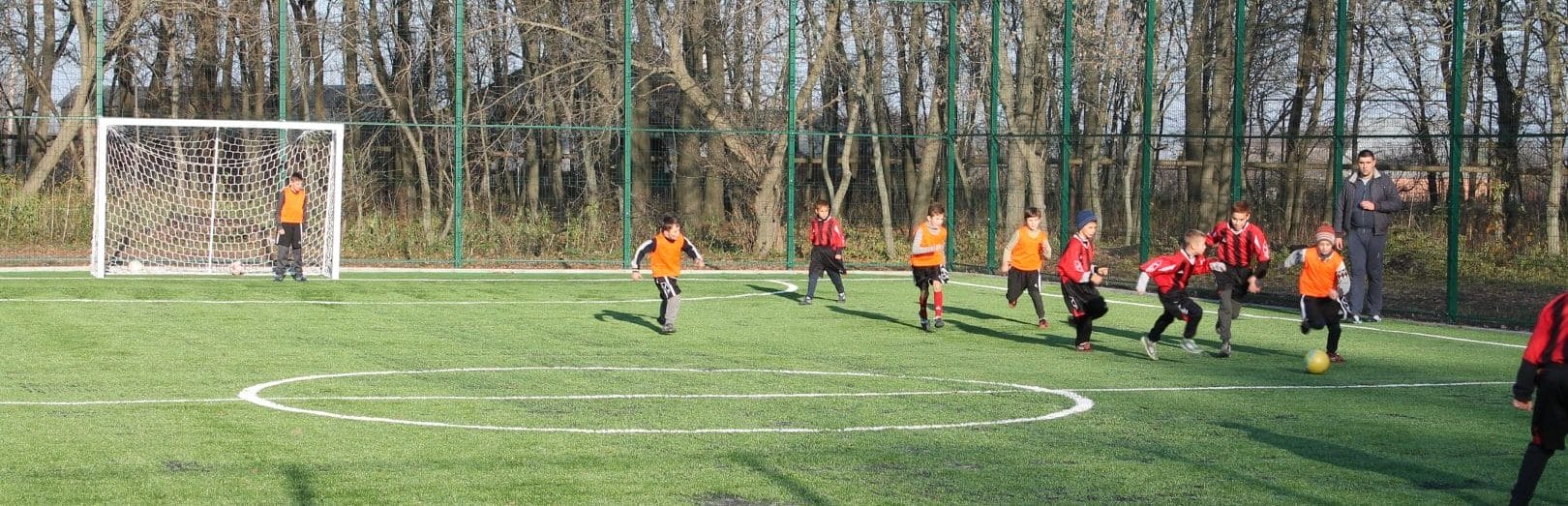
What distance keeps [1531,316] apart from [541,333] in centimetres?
1129

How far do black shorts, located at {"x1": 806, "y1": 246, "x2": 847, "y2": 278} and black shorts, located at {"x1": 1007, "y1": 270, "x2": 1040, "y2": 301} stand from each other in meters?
3.48

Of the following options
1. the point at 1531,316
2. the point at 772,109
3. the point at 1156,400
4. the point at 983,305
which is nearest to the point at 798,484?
the point at 1156,400

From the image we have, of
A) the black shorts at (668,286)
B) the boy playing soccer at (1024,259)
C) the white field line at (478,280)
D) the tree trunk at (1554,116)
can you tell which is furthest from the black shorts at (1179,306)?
the white field line at (478,280)

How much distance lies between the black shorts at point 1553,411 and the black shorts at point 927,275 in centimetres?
941

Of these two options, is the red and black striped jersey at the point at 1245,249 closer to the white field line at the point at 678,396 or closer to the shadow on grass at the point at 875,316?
the white field line at the point at 678,396

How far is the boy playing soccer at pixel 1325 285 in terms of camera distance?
Result: 13758 millimetres

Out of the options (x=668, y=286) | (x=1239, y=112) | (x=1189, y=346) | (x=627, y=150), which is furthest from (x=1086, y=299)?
Answer: (x=627, y=150)

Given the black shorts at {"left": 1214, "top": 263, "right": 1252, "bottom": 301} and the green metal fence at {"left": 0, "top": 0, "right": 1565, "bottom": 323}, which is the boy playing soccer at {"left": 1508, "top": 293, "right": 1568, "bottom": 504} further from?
the green metal fence at {"left": 0, "top": 0, "right": 1565, "bottom": 323}

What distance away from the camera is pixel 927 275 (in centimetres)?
1658

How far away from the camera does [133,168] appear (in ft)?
75.6

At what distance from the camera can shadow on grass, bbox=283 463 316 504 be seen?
24.1 feet

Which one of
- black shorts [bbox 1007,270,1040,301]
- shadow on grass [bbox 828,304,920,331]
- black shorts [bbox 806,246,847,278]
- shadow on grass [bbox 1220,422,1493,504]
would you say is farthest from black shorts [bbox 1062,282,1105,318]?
black shorts [bbox 806,246,847,278]

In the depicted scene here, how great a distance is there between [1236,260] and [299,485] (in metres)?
9.54

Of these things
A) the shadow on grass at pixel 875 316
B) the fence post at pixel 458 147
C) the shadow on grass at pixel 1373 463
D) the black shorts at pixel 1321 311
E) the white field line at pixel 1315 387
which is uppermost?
the fence post at pixel 458 147
